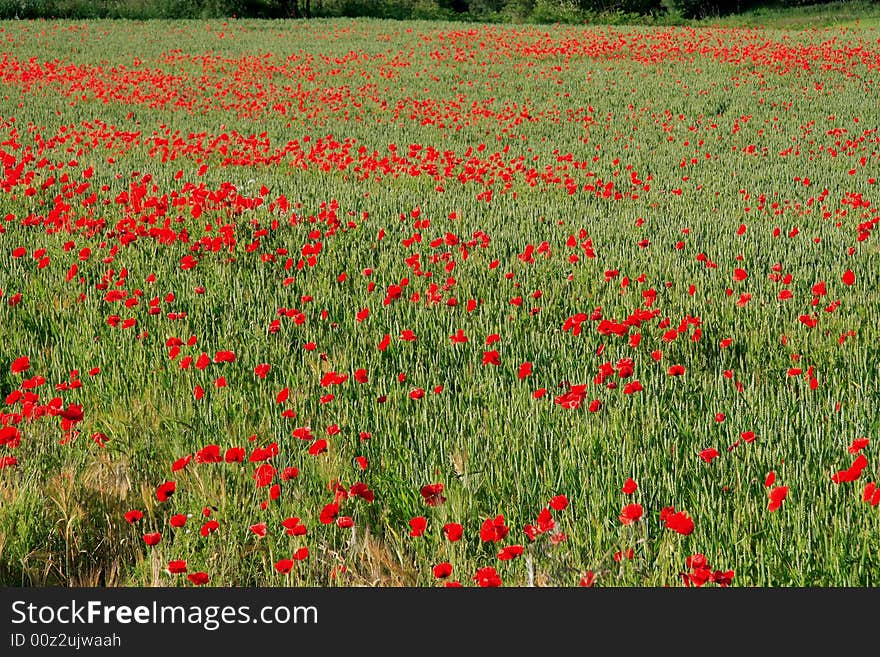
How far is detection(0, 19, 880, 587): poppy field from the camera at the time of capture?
8.07 ft

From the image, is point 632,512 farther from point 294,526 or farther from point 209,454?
point 209,454

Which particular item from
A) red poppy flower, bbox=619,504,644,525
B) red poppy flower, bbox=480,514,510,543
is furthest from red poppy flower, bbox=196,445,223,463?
red poppy flower, bbox=619,504,644,525

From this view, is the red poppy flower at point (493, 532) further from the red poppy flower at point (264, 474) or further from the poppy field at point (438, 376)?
the red poppy flower at point (264, 474)

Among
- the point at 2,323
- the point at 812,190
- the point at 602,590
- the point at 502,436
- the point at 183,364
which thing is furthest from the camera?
the point at 812,190

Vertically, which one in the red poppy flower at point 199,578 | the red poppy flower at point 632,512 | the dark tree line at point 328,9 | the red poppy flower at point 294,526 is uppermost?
the dark tree line at point 328,9

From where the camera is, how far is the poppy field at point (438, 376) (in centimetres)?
246

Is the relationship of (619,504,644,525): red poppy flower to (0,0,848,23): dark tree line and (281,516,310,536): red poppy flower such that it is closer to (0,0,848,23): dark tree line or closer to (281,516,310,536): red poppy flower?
(281,516,310,536): red poppy flower

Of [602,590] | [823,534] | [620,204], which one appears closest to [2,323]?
[602,590]

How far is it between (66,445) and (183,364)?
537mm

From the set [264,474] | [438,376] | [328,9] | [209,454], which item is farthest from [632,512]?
[328,9]

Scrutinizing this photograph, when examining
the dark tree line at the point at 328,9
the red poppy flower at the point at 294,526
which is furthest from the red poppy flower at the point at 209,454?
the dark tree line at the point at 328,9

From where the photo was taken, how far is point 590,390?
3496mm

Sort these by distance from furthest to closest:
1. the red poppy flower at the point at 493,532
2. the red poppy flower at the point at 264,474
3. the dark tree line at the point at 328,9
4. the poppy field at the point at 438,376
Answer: the dark tree line at the point at 328,9 < the red poppy flower at the point at 264,474 < the poppy field at the point at 438,376 < the red poppy flower at the point at 493,532

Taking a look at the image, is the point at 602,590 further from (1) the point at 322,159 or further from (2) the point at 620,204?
(1) the point at 322,159
